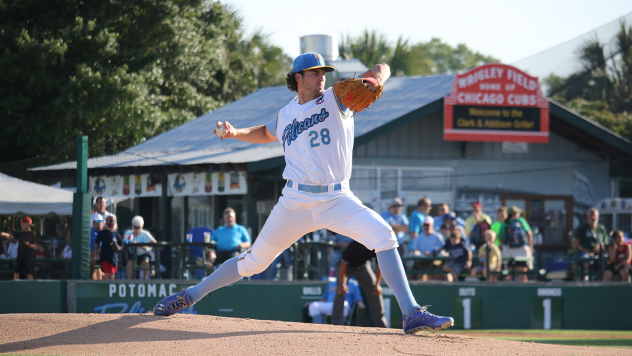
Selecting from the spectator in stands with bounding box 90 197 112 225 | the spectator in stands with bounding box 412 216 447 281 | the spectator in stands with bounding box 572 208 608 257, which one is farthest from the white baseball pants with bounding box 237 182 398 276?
the spectator in stands with bounding box 572 208 608 257

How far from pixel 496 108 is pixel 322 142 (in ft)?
38.6

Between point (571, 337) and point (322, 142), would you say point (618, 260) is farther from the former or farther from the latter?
point (322, 142)

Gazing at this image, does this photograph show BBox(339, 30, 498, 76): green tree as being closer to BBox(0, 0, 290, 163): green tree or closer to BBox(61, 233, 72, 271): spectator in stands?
BBox(0, 0, 290, 163): green tree

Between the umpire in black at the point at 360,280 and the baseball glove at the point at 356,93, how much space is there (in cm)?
524

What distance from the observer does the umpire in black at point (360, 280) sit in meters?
10.1

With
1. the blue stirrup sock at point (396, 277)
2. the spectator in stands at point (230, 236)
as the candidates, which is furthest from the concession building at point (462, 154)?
the blue stirrup sock at point (396, 277)

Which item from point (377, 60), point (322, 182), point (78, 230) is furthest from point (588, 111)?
point (322, 182)

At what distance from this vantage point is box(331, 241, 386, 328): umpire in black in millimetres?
10109

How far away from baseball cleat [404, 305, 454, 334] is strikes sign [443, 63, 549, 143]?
1104 cm

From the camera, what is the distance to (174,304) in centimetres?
597

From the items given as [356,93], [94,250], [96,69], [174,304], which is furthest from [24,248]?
[96,69]

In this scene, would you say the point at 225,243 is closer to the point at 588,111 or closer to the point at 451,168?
the point at 451,168

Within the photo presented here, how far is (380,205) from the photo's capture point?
1523 centimetres

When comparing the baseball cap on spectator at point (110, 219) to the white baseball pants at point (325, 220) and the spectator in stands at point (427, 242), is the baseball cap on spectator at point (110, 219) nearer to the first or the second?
Answer: the spectator in stands at point (427, 242)
